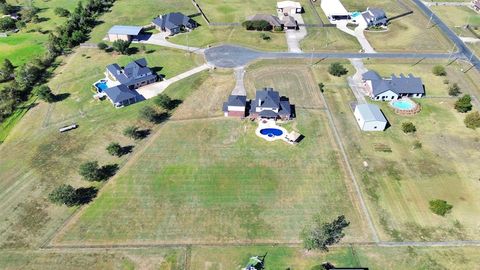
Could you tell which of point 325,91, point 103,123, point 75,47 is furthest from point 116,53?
point 325,91

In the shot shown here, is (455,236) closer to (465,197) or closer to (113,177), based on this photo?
→ (465,197)

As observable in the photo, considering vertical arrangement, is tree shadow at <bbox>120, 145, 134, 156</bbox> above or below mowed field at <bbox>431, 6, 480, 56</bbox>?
above

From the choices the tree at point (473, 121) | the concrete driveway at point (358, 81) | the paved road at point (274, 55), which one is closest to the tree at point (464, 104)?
the tree at point (473, 121)

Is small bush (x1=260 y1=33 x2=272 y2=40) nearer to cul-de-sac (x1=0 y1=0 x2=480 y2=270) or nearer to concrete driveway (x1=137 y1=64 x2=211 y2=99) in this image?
cul-de-sac (x1=0 y1=0 x2=480 y2=270)

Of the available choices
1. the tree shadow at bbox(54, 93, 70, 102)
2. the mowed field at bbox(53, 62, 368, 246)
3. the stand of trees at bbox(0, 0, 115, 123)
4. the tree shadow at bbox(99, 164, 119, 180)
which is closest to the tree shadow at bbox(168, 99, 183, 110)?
the mowed field at bbox(53, 62, 368, 246)

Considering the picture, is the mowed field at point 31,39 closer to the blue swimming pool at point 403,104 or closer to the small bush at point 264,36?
the small bush at point 264,36

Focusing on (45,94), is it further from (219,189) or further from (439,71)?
(439,71)
